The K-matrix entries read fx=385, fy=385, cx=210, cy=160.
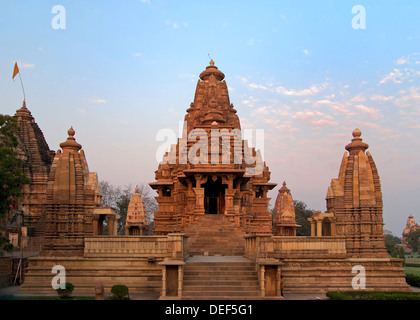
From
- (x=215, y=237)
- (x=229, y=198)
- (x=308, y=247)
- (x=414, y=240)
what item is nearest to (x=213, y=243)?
(x=215, y=237)

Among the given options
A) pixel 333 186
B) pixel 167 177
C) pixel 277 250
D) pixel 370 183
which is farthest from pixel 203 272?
pixel 167 177

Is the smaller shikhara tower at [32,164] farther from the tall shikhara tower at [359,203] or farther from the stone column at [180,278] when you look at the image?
the tall shikhara tower at [359,203]

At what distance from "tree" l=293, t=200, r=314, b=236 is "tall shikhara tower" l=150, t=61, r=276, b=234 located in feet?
98.9

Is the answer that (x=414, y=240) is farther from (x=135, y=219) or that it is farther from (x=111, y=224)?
(x=111, y=224)

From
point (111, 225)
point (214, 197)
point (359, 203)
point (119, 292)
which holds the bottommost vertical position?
point (119, 292)

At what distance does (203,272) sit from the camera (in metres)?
14.1

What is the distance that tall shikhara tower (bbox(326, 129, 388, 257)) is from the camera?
18.3 metres

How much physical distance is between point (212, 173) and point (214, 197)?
3893 millimetres

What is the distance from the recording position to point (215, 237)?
1956 cm

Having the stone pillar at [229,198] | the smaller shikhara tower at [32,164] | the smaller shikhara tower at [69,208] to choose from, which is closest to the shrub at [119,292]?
the smaller shikhara tower at [69,208]

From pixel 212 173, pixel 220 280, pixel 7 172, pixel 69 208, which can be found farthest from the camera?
pixel 212 173

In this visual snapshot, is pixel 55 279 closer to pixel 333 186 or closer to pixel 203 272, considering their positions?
pixel 203 272

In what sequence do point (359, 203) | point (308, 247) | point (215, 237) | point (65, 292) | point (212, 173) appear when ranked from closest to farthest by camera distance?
point (65, 292) < point (308, 247) < point (359, 203) < point (215, 237) < point (212, 173)

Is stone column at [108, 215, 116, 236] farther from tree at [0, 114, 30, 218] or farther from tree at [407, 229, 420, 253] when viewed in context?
tree at [407, 229, 420, 253]
